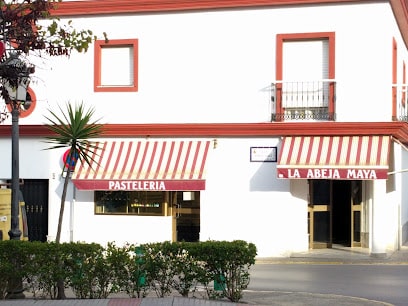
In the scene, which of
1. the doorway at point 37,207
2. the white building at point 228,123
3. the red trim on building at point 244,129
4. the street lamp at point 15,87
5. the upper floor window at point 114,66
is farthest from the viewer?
the doorway at point 37,207

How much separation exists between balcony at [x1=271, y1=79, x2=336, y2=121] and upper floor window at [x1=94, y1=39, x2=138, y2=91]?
3.93 meters

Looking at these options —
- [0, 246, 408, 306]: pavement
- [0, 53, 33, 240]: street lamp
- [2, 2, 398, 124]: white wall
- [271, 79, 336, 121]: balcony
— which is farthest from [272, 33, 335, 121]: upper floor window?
[0, 53, 33, 240]: street lamp

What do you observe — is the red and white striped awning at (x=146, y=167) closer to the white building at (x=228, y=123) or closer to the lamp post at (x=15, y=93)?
the white building at (x=228, y=123)

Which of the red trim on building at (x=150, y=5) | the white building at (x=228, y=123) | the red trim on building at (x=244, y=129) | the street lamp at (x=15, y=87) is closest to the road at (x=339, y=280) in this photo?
the white building at (x=228, y=123)

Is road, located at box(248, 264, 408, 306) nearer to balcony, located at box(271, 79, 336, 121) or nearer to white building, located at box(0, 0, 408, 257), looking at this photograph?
white building, located at box(0, 0, 408, 257)

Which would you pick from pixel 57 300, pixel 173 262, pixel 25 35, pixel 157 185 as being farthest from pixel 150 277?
pixel 157 185

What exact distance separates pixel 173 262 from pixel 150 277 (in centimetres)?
40

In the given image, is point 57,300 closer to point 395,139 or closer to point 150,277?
point 150,277

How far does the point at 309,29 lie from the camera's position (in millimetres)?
20906

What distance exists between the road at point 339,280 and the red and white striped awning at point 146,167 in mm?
2984

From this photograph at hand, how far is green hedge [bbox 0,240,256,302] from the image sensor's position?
1194 centimetres

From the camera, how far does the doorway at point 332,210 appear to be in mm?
22578

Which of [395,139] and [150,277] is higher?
[395,139]

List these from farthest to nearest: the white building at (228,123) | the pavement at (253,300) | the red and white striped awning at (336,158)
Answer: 1. the white building at (228,123)
2. the red and white striped awning at (336,158)
3. the pavement at (253,300)
